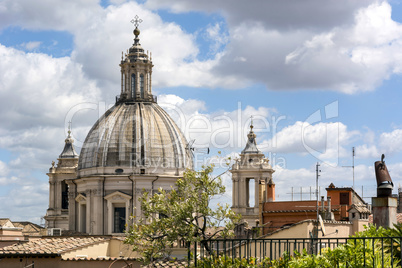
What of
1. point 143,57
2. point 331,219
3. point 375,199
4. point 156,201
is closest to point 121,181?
point 143,57

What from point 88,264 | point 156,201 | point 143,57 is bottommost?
point 88,264

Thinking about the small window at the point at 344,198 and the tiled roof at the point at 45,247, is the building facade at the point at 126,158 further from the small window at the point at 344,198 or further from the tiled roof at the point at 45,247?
the tiled roof at the point at 45,247

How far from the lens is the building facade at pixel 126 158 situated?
71.8 meters

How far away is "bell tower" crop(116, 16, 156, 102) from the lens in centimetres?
7500

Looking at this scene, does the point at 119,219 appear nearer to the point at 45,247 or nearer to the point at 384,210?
the point at 45,247

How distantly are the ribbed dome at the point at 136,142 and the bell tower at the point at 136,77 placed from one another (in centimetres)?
92

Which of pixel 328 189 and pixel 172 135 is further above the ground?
pixel 172 135

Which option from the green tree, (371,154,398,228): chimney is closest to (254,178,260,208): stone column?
the green tree

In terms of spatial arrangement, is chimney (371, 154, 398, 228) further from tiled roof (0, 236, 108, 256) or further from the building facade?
the building facade

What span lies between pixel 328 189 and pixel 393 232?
28049 millimetres

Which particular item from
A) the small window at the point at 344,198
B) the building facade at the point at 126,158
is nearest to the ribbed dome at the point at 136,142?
the building facade at the point at 126,158

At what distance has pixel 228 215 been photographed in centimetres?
2809

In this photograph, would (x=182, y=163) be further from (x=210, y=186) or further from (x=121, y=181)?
(x=210, y=186)

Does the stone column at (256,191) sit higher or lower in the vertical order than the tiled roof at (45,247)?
higher
